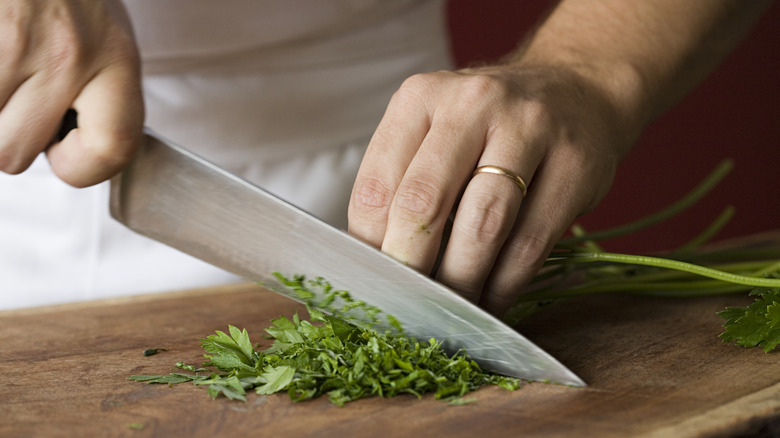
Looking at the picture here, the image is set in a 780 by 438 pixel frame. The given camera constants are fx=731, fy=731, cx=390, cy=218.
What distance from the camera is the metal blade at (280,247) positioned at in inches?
35.1

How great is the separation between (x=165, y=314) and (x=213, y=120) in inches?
18.2

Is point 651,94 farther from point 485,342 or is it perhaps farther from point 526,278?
point 485,342

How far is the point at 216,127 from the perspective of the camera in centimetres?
155

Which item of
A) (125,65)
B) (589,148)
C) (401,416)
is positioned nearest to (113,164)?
(125,65)

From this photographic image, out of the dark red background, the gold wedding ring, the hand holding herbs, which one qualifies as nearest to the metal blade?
the hand holding herbs

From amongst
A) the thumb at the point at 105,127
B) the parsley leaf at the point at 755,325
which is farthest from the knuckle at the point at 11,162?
the parsley leaf at the point at 755,325

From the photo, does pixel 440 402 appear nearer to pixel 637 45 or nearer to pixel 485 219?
pixel 485 219

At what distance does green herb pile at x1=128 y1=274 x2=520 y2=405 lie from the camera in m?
0.85

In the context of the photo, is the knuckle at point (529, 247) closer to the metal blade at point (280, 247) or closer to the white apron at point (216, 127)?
the metal blade at point (280, 247)

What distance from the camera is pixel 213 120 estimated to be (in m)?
1.54

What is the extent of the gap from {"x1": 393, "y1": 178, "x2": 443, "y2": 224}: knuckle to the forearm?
0.37 m

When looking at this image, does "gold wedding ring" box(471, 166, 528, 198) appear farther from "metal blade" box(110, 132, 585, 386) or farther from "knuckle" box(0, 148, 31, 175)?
"knuckle" box(0, 148, 31, 175)

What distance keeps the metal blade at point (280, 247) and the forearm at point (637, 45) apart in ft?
1.46

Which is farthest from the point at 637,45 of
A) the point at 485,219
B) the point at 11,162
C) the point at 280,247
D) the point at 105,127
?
the point at 11,162
